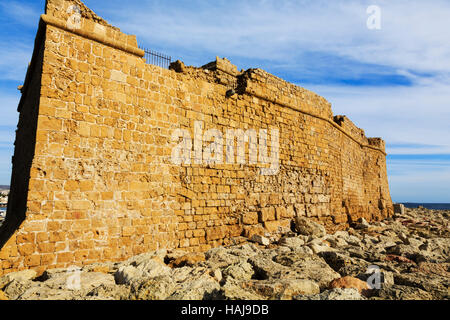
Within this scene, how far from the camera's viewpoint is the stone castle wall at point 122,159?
450 centimetres

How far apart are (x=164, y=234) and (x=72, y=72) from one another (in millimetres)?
3390

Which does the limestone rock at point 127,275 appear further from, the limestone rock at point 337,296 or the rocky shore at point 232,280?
the limestone rock at point 337,296

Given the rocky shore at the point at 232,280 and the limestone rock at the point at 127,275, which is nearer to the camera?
the rocky shore at the point at 232,280

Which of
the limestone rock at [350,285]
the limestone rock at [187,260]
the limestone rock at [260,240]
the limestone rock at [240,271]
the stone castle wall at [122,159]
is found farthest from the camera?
the limestone rock at [260,240]

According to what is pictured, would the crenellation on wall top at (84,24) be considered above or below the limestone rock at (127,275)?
above

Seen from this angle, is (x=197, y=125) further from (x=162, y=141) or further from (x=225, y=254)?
(x=225, y=254)

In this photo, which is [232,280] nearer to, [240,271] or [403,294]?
[240,271]

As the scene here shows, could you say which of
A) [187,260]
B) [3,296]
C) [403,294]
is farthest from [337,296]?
[3,296]

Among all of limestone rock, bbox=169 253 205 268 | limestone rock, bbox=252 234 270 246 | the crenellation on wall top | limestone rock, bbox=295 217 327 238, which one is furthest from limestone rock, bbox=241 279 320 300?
limestone rock, bbox=295 217 327 238

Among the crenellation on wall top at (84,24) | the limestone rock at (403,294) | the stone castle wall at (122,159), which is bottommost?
the limestone rock at (403,294)

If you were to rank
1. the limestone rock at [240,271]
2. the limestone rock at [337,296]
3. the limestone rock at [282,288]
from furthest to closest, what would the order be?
the limestone rock at [240,271], the limestone rock at [282,288], the limestone rock at [337,296]

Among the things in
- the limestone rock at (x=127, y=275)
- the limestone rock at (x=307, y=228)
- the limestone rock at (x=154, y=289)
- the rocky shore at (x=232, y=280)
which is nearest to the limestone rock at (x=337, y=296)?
the rocky shore at (x=232, y=280)

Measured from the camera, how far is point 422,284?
3.78m
